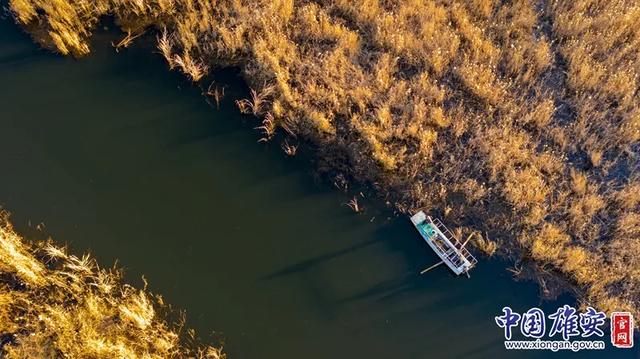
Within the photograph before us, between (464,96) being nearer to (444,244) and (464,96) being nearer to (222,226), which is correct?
(444,244)

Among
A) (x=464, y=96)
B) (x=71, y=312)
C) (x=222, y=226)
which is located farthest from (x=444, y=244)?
(x=71, y=312)

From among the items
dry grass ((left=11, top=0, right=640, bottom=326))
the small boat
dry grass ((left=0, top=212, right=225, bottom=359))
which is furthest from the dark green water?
dry grass ((left=11, top=0, right=640, bottom=326))

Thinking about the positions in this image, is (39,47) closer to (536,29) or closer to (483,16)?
(483,16)

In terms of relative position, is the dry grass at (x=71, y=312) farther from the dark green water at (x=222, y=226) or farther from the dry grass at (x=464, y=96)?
the dry grass at (x=464, y=96)

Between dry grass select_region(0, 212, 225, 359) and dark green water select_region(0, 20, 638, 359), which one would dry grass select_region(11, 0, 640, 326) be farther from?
dry grass select_region(0, 212, 225, 359)

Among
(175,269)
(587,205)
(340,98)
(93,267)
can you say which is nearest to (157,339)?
(175,269)

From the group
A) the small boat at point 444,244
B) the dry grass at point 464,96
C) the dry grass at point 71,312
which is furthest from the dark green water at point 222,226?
the dry grass at point 464,96
